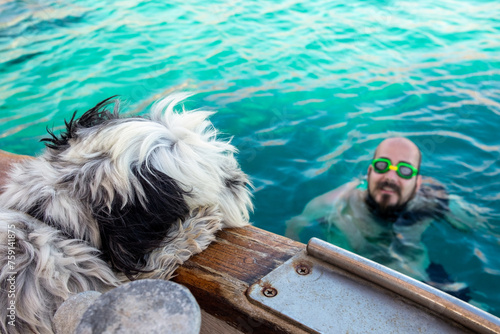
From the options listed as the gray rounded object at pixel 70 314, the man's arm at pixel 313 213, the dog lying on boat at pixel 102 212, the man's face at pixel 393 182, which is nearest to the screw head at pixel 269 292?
the dog lying on boat at pixel 102 212

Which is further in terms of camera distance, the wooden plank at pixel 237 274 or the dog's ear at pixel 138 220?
the dog's ear at pixel 138 220

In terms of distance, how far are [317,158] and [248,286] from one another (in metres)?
3.70

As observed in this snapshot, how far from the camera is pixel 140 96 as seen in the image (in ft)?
19.3

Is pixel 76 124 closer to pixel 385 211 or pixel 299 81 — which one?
pixel 385 211

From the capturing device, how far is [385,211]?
404 centimetres

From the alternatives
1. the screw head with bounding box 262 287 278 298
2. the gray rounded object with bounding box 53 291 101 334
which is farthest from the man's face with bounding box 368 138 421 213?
the gray rounded object with bounding box 53 291 101 334

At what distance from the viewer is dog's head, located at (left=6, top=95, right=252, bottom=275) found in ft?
4.54

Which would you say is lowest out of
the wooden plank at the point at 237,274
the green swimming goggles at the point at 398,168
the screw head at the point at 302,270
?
the green swimming goggles at the point at 398,168

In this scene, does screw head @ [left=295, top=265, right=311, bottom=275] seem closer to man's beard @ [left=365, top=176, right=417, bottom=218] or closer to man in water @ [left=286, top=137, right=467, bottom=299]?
man in water @ [left=286, top=137, right=467, bottom=299]

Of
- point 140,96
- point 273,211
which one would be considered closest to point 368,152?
point 273,211

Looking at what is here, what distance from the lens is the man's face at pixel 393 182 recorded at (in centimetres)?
400

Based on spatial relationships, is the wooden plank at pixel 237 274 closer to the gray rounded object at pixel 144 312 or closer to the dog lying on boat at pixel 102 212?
the dog lying on boat at pixel 102 212

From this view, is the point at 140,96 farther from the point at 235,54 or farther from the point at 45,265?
the point at 45,265

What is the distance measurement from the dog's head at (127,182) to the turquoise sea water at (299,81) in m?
2.63
